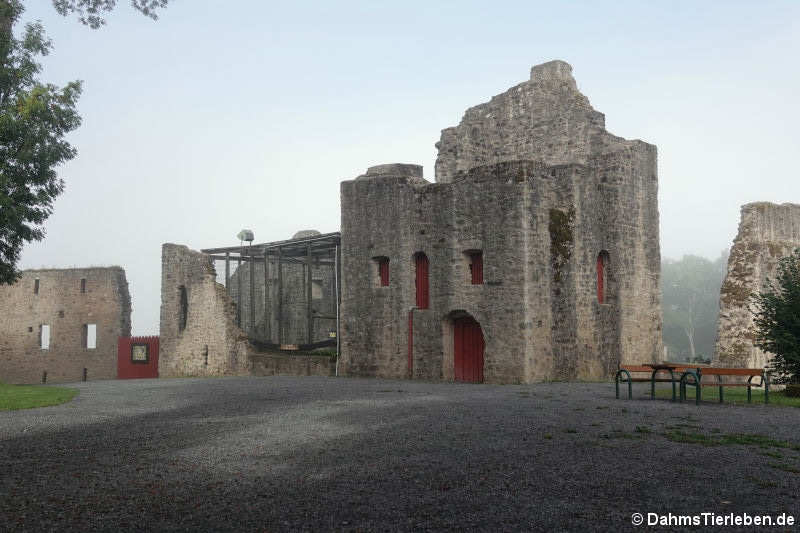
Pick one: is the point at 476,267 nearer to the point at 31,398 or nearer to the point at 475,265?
the point at 475,265

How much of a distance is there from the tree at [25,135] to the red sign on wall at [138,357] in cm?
1026

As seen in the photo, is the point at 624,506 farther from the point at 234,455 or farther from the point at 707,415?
the point at 707,415

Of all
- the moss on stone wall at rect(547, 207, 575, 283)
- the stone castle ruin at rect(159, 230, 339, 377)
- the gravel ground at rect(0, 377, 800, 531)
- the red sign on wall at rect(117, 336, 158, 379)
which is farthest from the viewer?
the red sign on wall at rect(117, 336, 158, 379)

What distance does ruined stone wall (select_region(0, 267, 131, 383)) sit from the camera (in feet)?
98.6

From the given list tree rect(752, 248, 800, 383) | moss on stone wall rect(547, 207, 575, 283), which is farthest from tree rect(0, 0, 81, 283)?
tree rect(752, 248, 800, 383)

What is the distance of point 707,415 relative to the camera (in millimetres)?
9625

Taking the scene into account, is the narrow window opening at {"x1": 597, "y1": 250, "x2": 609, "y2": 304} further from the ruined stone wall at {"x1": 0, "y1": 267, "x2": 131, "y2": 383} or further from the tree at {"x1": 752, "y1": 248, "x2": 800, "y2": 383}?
the ruined stone wall at {"x1": 0, "y1": 267, "x2": 131, "y2": 383}

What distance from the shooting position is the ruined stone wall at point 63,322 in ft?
98.6

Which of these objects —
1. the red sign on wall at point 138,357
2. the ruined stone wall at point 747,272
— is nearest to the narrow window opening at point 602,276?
the ruined stone wall at point 747,272

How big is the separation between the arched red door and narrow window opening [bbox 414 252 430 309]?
1.03m

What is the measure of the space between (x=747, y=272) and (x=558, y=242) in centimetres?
537

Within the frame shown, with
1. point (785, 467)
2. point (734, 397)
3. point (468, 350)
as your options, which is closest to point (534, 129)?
point (468, 350)

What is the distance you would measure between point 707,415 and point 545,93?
12.1m

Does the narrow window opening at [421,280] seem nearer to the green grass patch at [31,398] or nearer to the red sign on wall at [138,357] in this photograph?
the green grass patch at [31,398]
